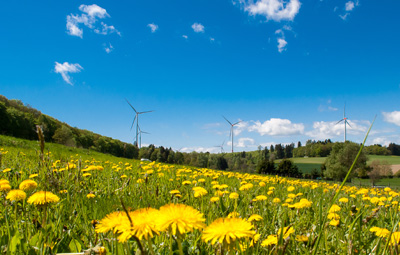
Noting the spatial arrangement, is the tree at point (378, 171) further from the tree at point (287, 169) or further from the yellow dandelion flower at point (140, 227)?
the yellow dandelion flower at point (140, 227)

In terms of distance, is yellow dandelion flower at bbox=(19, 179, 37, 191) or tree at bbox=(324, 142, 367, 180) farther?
tree at bbox=(324, 142, 367, 180)

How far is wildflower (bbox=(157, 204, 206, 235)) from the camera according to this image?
0.89 meters

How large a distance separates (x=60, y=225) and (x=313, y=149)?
503 ft

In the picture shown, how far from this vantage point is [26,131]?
4878cm

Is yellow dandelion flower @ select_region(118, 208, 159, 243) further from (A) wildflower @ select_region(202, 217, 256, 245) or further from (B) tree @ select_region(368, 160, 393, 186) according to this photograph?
(B) tree @ select_region(368, 160, 393, 186)

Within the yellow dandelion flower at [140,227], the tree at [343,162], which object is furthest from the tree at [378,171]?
the yellow dandelion flower at [140,227]

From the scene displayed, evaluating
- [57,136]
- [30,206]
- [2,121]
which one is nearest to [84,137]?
[57,136]

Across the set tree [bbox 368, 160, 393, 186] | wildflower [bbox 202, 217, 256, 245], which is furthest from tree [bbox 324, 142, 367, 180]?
wildflower [bbox 202, 217, 256, 245]

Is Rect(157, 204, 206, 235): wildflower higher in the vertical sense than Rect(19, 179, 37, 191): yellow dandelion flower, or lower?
higher

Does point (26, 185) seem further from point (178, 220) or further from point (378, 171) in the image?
point (378, 171)

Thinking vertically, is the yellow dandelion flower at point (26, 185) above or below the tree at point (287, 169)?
above

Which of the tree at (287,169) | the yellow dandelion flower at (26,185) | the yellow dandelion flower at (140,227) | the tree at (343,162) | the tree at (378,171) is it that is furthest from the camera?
the tree at (287,169)

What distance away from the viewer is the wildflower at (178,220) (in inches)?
35.0

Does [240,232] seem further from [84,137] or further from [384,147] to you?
[384,147]
